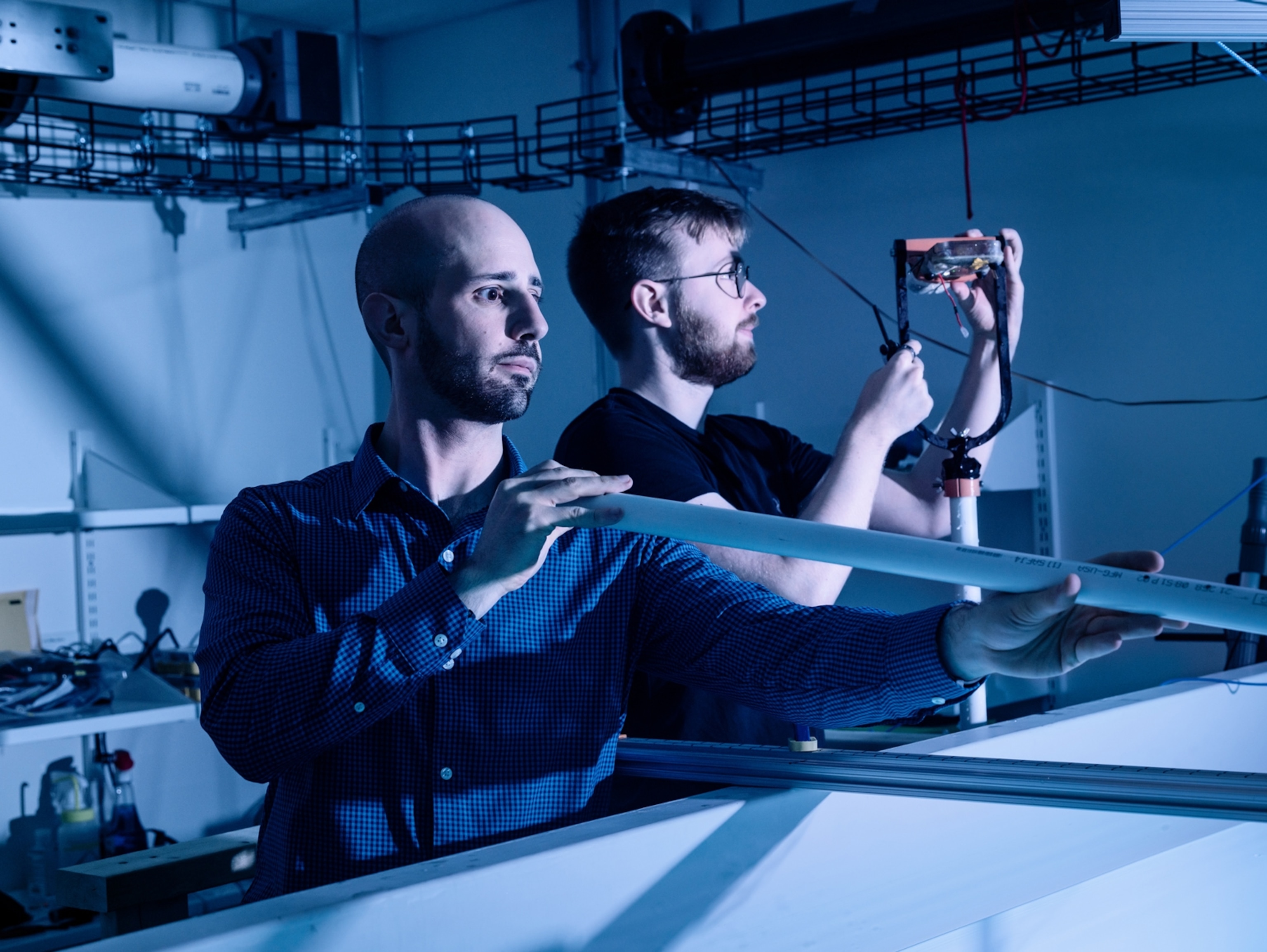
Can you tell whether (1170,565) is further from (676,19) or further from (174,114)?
(174,114)

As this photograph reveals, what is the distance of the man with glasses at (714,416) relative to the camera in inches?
51.1

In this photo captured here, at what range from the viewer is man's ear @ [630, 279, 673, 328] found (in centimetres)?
148

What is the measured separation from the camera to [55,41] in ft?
6.46

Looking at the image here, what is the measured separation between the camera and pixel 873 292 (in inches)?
97.1

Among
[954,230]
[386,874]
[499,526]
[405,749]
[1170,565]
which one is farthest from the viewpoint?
[954,230]

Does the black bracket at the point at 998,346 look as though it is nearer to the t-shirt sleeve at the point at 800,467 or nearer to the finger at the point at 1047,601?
the t-shirt sleeve at the point at 800,467

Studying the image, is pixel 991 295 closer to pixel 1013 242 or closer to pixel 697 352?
pixel 1013 242

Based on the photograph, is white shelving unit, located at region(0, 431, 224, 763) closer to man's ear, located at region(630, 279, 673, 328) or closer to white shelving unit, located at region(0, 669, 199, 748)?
white shelving unit, located at region(0, 669, 199, 748)

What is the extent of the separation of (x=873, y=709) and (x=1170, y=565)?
134cm

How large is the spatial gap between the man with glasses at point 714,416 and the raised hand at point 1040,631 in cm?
45

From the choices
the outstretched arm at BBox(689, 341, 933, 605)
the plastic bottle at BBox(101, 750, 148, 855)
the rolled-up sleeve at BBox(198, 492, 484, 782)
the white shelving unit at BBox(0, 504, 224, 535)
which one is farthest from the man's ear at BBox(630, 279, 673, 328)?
the plastic bottle at BBox(101, 750, 148, 855)

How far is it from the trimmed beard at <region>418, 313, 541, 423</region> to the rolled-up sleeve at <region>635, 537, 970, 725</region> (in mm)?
186

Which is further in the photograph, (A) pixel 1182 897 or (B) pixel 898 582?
(B) pixel 898 582

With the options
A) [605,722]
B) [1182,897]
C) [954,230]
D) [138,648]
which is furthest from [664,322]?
[138,648]
